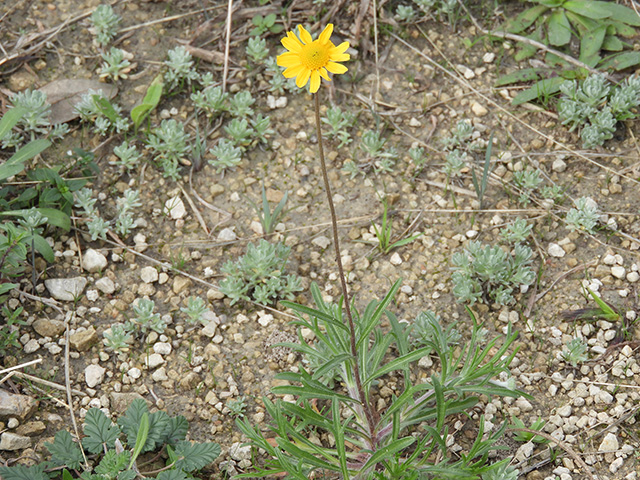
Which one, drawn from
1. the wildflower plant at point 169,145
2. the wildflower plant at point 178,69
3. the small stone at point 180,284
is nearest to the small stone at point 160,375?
the small stone at point 180,284

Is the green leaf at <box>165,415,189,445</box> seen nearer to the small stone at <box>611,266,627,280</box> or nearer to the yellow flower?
the yellow flower

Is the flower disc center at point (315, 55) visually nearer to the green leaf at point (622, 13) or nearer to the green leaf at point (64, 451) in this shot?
the green leaf at point (64, 451)

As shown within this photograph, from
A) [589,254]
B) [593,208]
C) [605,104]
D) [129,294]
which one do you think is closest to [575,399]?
[589,254]

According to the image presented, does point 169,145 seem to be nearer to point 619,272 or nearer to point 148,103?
point 148,103

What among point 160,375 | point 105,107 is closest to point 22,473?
point 160,375

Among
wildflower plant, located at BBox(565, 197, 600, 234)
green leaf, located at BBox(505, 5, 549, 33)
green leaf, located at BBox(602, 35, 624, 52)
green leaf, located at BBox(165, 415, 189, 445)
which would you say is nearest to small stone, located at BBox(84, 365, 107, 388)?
green leaf, located at BBox(165, 415, 189, 445)

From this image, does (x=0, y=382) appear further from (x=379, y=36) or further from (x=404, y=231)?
(x=379, y=36)

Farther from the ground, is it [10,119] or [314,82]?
[314,82]
